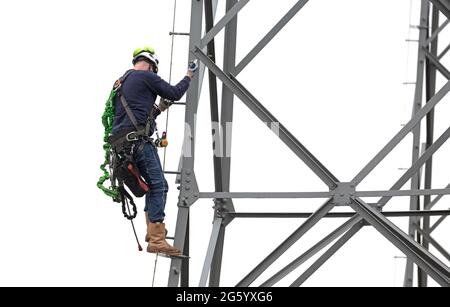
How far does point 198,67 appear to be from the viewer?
41.4 ft

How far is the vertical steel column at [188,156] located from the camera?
A: 12641mm

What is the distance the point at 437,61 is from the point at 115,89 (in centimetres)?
580

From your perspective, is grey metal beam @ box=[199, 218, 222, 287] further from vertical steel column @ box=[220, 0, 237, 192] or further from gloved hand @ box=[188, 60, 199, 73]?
gloved hand @ box=[188, 60, 199, 73]

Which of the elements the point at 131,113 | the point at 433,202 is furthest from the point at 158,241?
the point at 433,202

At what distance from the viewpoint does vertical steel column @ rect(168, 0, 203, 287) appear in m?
12.6

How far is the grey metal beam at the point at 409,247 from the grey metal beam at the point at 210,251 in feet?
6.92

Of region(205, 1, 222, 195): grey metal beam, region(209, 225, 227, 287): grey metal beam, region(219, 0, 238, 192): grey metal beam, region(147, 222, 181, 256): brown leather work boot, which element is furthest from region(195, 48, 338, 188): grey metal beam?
region(209, 225, 227, 287): grey metal beam

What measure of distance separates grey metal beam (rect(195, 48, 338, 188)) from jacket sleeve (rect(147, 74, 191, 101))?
334 millimetres

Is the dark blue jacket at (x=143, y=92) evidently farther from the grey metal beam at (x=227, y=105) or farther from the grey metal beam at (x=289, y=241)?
the grey metal beam at (x=227, y=105)

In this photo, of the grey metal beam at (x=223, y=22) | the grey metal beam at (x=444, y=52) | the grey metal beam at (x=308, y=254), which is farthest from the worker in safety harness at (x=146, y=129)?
the grey metal beam at (x=444, y=52)
